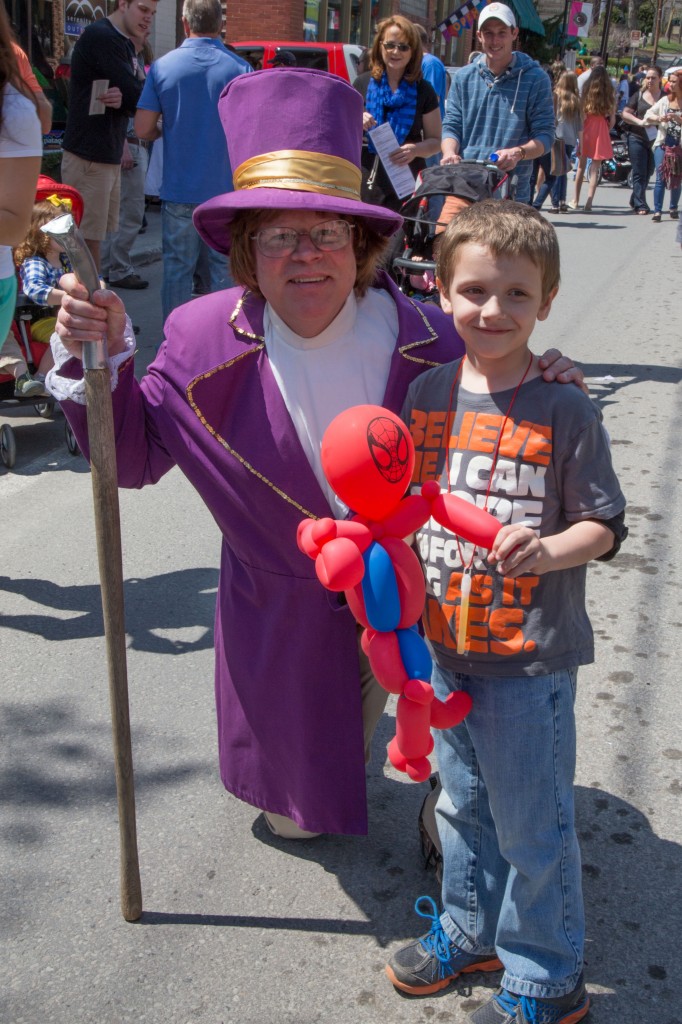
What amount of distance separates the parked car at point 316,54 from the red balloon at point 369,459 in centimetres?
1085

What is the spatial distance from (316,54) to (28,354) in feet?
27.0

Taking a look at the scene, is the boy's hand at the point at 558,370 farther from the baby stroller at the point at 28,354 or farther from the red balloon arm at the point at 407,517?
the baby stroller at the point at 28,354

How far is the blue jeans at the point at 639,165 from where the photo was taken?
15.1 meters

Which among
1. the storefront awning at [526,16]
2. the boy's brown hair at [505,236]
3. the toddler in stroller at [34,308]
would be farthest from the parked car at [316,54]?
the storefront awning at [526,16]

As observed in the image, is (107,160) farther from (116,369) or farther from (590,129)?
(590,129)

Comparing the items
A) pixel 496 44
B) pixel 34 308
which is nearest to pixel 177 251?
pixel 34 308

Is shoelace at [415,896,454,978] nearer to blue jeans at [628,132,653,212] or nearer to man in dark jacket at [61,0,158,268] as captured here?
man in dark jacket at [61,0,158,268]

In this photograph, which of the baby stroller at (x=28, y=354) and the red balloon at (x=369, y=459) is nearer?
the red balloon at (x=369, y=459)

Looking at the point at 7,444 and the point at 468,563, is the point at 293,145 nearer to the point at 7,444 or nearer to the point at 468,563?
the point at 468,563

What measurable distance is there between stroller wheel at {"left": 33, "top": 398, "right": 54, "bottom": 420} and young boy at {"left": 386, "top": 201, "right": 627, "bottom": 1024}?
143 inches

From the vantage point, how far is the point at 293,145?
7.19 feet

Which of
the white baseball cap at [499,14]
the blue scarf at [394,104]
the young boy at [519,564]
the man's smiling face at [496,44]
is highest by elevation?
the white baseball cap at [499,14]

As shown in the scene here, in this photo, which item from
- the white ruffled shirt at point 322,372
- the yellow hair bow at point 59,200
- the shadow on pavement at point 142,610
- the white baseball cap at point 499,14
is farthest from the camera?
the white baseball cap at point 499,14

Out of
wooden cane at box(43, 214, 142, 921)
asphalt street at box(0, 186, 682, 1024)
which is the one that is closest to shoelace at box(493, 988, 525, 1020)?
asphalt street at box(0, 186, 682, 1024)
